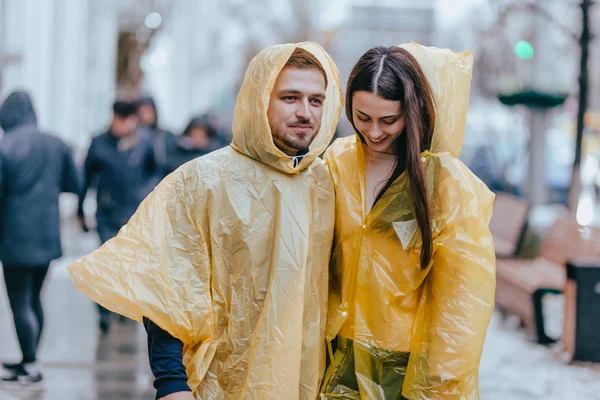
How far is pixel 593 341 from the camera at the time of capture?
22.4 feet

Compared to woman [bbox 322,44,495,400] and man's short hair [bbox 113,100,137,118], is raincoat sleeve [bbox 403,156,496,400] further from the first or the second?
man's short hair [bbox 113,100,137,118]

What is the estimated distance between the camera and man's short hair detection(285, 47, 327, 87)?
2.89 metres

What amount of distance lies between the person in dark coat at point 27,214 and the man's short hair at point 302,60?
3.83 meters

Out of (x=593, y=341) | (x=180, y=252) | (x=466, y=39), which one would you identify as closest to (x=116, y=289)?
(x=180, y=252)

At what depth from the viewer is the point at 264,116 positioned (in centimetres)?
280

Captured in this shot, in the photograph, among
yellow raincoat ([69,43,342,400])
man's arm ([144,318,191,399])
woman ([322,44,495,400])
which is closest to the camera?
man's arm ([144,318,191,399])

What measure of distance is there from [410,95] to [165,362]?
1.08 m

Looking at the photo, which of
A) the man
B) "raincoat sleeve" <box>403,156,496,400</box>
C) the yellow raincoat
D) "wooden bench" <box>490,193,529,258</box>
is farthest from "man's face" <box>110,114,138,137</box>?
"raincoat sleeve" <box>403,156,496,400</box>

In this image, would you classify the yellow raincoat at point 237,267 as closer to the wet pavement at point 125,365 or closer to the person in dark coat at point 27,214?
the wet pavement at point 125,365

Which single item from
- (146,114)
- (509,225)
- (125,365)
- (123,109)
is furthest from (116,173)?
(509,225)

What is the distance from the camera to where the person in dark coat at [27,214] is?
6.13 meters

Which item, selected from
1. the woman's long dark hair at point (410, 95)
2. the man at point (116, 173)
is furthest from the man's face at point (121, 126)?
the woman's long dark hair at point (410, 95)

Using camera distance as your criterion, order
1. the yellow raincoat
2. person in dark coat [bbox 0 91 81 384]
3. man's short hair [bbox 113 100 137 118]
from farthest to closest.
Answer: man's short hair [bbox 113 100 137 118] < person in dark coat [bbox 0 91 81 384] < the yellow raincoat

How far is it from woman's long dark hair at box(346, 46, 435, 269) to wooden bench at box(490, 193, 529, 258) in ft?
21.4
